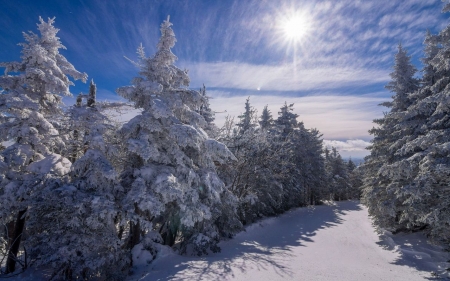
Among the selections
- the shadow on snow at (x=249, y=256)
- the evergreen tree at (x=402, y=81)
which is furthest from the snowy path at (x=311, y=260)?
the evergreen tree at (x=402, y=81)

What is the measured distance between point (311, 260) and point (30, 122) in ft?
47.3

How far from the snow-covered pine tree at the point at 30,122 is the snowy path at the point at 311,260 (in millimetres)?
5234

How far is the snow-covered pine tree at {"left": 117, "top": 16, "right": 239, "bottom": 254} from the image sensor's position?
8.98 m

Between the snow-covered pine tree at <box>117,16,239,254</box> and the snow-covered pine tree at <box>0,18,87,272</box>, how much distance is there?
123 inches

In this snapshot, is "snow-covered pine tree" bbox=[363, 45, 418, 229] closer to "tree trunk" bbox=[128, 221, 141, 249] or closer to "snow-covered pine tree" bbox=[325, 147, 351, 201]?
"tree trunk" bbox=[128, 221, 141, 249]

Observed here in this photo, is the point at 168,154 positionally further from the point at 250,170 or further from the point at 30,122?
the point at 250,170

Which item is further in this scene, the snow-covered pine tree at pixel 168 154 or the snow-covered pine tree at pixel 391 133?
the snow-covered pine tree at pixel 391 133

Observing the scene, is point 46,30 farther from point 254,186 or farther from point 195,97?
point 254,186

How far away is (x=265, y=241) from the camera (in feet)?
54.5

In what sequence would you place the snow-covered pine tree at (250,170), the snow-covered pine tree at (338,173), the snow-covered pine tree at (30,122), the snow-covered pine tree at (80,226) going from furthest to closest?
the snow-covered pine tree at (338,173), the snow-covered pine tree at (250,170), the snow-covered pine tree at (30,122), the snow-covered pine tree at (80,226)

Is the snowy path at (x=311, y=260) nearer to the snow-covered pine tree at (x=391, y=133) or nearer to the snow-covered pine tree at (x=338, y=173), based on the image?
the snow-covered pine tree at (x=391, y=133)

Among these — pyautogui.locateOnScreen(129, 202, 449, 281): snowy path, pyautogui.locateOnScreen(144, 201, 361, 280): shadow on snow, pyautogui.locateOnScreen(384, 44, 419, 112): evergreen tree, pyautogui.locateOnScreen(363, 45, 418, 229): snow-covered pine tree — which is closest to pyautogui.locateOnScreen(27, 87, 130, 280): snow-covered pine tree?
pyautogui.locateOnScreen(129, 202, 449, 281): snowy path

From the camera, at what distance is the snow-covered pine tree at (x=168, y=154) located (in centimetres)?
898

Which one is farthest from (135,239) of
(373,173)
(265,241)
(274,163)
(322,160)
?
(322,160)
